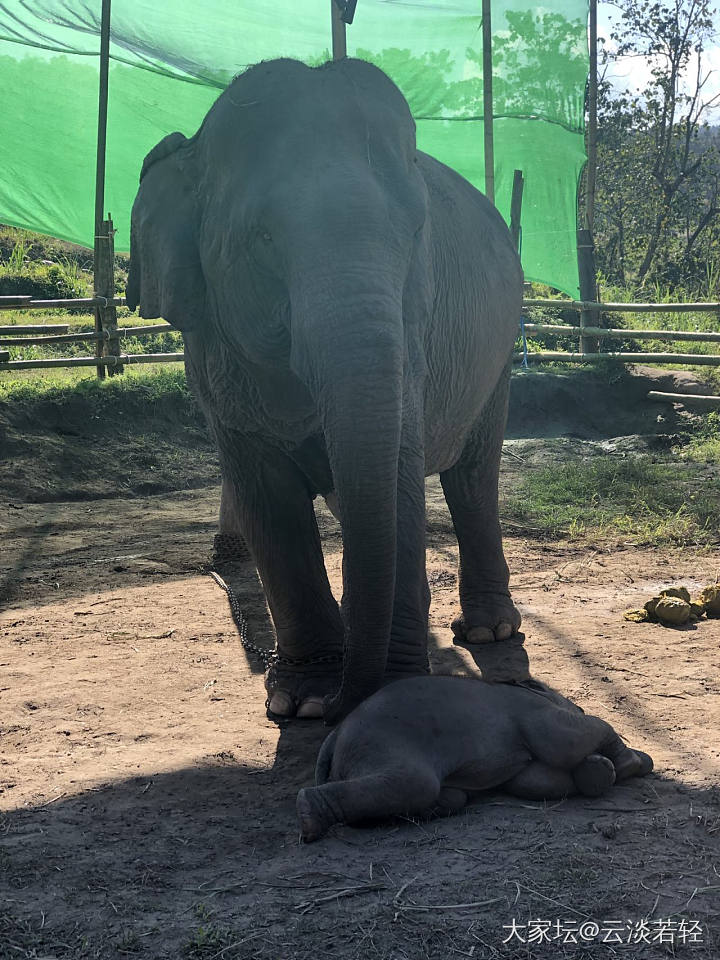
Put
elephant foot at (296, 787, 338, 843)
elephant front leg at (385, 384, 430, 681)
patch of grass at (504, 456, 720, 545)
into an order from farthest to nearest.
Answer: patch of grass at (504, 456, 720, 545)
elephant front leg at (385, 384, 430, 681)
elephant foot at (296, 787, 338, 843)

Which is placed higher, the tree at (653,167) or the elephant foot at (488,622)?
the tree at (653,167)

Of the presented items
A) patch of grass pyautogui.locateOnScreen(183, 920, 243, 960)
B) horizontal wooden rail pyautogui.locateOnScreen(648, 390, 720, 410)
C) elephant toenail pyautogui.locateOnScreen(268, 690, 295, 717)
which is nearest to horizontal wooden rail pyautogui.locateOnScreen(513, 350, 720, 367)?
horizontal wooden rail pyautogui.locateOnScreen(648, 390, 720, 410)

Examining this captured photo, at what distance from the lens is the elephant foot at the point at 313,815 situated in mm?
3023

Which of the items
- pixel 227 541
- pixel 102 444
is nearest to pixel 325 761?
pixel 227 541

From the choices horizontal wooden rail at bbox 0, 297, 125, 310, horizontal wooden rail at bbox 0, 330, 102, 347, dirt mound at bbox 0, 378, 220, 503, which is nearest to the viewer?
dirt mound at bbox 0, 378, 220, 503

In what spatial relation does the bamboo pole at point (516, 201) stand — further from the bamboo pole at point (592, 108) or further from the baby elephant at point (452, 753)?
the baby elephant at point (452, 753)

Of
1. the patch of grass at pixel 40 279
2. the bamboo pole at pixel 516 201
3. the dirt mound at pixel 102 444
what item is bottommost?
the dirt mound at pixel 102 444

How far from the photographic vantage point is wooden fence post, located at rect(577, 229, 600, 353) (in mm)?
12812

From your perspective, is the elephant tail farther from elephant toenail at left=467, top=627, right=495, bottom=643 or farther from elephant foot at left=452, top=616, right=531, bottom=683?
elephant toenail at left=467, top=627, right=495, bottom=643

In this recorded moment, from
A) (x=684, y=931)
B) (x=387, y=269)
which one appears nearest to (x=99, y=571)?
(x=387, y=269)

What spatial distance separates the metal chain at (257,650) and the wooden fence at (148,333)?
5.18m

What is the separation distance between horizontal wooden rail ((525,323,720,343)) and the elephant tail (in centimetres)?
966

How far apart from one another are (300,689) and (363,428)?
5.25 ft

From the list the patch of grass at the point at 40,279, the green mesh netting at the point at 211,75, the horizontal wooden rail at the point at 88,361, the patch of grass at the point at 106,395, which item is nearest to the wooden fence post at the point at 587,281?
the green mesh netting at the point at 211,75
